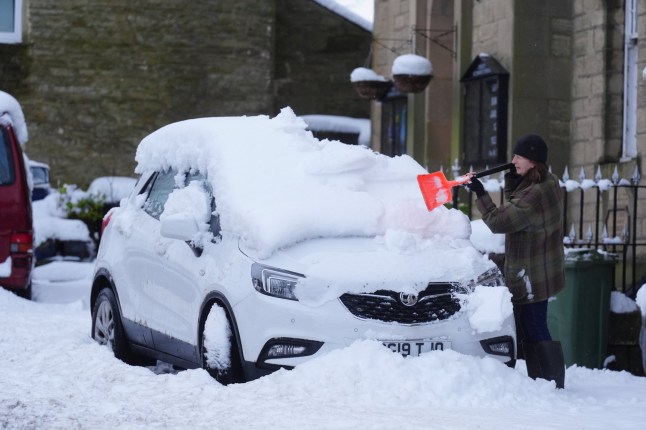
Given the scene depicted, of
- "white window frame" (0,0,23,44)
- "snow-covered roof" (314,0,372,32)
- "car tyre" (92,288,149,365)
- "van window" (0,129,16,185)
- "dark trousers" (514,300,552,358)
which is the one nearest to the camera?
"dark trousers" (514,300,552,358)

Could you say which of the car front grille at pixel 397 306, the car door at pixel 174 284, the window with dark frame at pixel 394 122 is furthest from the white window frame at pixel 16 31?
the car front grille at pixel 397 306

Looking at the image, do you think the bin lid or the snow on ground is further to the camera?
the bin lid

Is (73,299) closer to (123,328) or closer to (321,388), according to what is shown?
(123,328)

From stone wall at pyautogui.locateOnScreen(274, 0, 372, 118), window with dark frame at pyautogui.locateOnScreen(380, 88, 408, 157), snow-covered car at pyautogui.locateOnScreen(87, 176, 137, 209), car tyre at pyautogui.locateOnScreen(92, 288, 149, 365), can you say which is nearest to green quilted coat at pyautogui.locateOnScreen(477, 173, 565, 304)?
car tyre at pyautogui.locateOnScreen(92, 288, 149, 365)

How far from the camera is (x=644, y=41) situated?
47.9 ft

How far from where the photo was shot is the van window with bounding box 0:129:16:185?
13516 millimetres

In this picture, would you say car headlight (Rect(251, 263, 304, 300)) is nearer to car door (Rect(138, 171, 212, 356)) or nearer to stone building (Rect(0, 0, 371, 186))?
car door (Rect(138, 171, 212, 356))

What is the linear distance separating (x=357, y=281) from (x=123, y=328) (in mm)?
2489

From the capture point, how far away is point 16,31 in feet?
91.7

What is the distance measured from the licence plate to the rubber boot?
99 centimetres

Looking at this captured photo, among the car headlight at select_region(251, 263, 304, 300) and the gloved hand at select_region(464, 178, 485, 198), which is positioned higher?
the gloved hand at select_region(464, 178, 485, 198)

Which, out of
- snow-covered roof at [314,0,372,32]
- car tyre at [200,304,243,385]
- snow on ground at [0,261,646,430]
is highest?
snow-covered roof at [314,0,372,32]

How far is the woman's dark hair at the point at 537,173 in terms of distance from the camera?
7926 mm

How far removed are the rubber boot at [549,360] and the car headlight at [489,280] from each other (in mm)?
533
